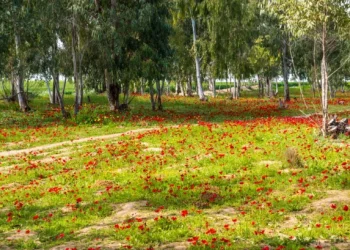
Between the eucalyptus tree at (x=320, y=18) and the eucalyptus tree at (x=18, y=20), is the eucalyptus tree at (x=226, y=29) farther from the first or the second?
the eucalyptus tree at (x=320, y=18)

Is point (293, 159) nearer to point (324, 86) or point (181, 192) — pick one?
point (181, 192)

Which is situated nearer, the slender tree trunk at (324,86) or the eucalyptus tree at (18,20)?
the slender tree trunk at (324,86)

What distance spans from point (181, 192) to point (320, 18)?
35.4 feet

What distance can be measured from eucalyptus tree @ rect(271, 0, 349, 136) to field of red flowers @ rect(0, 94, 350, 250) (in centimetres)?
247

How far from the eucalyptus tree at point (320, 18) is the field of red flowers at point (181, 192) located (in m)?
2.47

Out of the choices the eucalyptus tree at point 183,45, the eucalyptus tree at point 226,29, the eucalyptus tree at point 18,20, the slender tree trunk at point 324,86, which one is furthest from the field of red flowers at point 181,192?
the eucalyptus tree at point 183,45

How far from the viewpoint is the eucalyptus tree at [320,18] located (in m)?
17.4

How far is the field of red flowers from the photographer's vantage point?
7977 millimetres

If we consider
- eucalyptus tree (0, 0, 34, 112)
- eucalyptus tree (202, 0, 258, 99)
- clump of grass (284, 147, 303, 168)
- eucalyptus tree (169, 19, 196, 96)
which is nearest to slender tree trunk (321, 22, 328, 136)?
clump of grass (284, 147, 303, 168)

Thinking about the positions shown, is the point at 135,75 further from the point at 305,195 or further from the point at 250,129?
the point at 305,195

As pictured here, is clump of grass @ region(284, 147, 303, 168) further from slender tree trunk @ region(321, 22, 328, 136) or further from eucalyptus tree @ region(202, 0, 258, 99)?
eucalyptus tree @ region(202, 0, 258, 99)

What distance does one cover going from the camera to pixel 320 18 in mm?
17359

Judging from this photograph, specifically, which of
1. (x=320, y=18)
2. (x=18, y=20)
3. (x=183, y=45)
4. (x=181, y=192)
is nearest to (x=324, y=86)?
(x=320, y=18)

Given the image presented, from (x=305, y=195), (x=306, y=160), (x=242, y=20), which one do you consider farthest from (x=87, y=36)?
(x=305, y=195)
